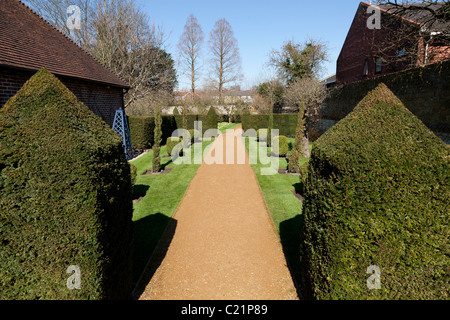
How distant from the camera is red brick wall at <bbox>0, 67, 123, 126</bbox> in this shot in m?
7.71

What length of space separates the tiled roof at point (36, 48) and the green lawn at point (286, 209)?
972 centimetres

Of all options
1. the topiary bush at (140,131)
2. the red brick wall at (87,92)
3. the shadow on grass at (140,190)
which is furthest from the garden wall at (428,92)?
the topiary bush at (140,131)

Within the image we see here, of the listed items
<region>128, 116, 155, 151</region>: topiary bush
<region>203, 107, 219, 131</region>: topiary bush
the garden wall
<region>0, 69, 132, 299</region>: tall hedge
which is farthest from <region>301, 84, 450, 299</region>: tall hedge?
<region>203, 107, 219, 131</region>: topiary bush

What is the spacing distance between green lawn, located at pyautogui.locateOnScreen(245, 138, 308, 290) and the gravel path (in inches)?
7.9

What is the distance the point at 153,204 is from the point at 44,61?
7677 mm

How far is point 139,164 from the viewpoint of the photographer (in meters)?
13.4

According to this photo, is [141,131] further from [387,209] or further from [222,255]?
[387,209]

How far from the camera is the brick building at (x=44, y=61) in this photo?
7985mm

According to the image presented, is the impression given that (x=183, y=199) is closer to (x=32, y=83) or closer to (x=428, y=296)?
(x=32, y=83)

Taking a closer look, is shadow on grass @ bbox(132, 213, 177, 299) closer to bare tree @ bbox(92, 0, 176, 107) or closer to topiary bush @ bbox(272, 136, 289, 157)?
topiary bush @ bbox(272, 136, 289, 157)

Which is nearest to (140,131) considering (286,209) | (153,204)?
(153,204)

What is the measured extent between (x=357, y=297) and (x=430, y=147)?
193 centimetres

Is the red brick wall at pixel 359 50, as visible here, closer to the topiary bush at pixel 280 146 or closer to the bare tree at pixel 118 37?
the topiary bush at pixel 280 146
